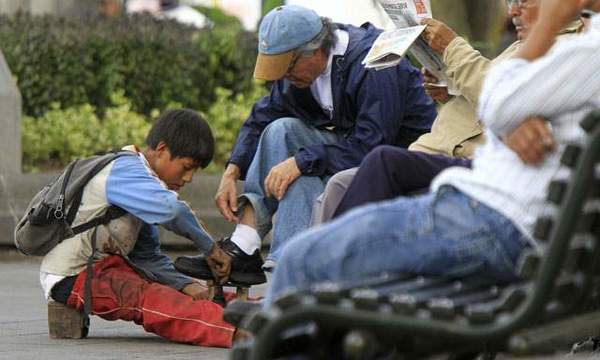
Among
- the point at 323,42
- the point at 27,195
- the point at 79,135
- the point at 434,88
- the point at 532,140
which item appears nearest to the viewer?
the point at 532,140

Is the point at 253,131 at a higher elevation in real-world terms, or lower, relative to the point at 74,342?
higher

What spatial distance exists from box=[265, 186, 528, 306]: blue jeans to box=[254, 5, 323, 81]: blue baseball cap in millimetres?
2889

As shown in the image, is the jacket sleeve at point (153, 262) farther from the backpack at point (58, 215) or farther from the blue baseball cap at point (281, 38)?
the blue baseball cap at point (281, 38)

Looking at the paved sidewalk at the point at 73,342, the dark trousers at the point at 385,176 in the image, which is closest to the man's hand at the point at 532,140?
the dark trousers at the point at 385,176

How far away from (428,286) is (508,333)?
32 cm

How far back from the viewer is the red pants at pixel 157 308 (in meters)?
6.55

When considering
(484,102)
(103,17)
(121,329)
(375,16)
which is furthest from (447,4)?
(484,102)

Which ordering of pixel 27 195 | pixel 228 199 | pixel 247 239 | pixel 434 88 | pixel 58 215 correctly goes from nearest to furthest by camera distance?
pixel 434 88 < pixel 58 215 < pixel 247 239 < pixel 228 199 < pixel 27 195

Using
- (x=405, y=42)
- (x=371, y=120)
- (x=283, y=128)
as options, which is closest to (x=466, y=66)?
(x=405, y=42)

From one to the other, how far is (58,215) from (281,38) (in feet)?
3.78

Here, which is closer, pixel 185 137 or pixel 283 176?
→ pixel 283 176

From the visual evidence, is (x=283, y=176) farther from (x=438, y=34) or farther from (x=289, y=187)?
(x=438, y=34)

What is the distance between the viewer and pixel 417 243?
3680mm

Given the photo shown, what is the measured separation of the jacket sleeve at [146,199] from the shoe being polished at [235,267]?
15cm
